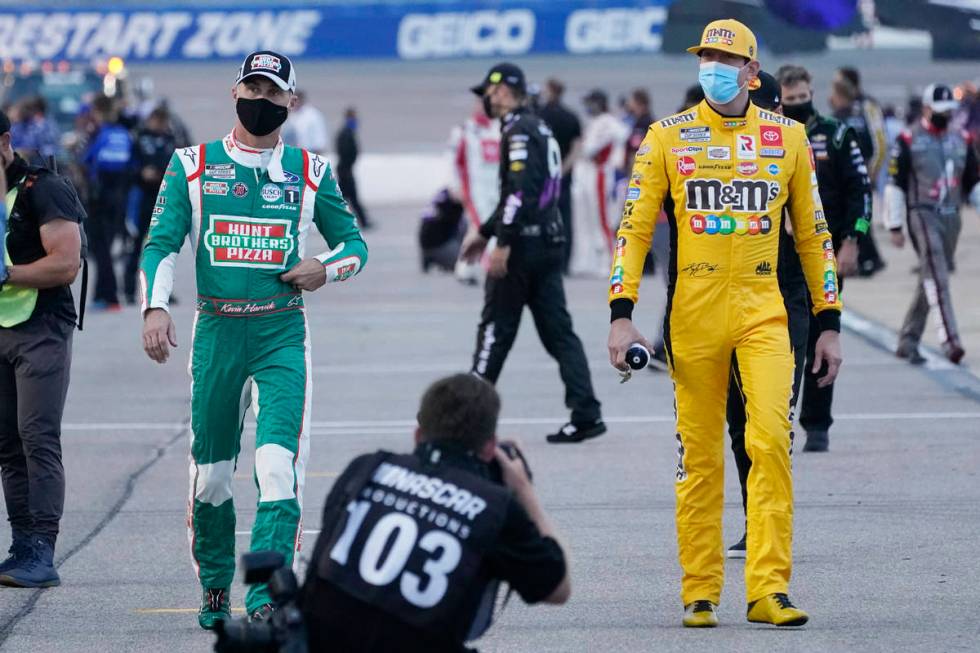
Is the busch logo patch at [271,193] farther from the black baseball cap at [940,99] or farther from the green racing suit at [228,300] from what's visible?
the black baseball cap at [940,99]

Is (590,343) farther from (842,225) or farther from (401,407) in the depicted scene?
(842,225)

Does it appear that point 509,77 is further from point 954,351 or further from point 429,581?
point 429,581

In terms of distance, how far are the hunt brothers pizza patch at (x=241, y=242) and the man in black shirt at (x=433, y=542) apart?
2036 millimetres

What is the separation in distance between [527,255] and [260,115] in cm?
427

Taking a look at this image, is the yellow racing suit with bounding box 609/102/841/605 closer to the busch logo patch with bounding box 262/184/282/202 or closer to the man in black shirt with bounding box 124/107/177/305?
the busch logo patch with bounding box 262/184/282/202

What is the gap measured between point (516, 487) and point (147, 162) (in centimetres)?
1468

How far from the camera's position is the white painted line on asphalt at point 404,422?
1154cm

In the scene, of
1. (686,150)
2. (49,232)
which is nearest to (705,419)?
(686,150)

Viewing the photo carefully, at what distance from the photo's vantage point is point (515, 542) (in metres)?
4.55

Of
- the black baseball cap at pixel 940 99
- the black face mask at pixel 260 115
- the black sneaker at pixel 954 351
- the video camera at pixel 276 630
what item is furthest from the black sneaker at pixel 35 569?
the black baseball cap at pixel 940 99

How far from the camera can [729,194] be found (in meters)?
6.59

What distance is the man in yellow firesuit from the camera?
21.5ft

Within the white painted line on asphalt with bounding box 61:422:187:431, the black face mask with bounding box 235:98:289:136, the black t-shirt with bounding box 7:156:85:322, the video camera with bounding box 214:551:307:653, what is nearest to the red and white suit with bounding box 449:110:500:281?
the white painted line on asphalt with bounding box 61:422:187:431

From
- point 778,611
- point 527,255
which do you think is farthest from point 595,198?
point 778,611
